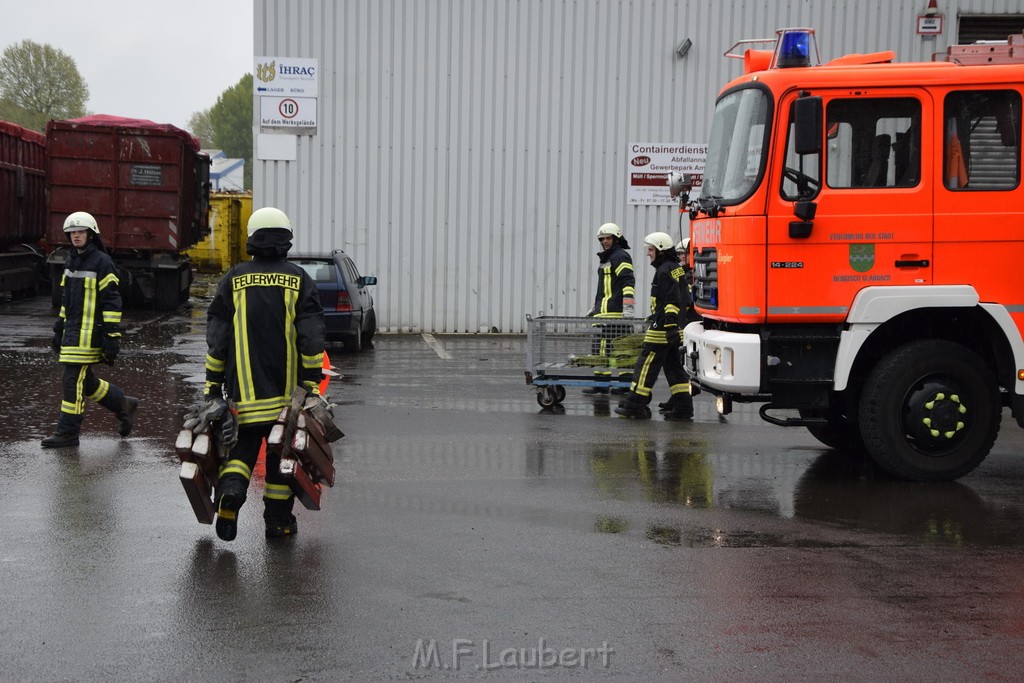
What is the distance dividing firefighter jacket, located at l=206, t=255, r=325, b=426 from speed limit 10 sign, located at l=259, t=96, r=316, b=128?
44.9 ft

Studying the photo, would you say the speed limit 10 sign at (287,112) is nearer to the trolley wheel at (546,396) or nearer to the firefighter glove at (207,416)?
the trolley wheel at (546,396)

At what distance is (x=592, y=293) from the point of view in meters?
20.7

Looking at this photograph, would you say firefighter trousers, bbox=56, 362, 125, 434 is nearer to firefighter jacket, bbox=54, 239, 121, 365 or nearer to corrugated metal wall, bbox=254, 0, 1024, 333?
firefighter jacket, bbox=54, 239, 121, 365

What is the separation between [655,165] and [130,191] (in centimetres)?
987

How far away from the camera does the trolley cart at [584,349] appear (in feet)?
38.3

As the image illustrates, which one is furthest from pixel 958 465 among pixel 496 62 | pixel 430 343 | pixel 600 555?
pixel 496 62

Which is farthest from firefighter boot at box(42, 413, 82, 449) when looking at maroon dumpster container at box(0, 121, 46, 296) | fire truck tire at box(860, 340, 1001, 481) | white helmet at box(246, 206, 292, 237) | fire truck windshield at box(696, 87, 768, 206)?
maroon dumpster container at box(0, 121, 46, 296)

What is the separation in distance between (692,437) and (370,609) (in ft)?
17.8

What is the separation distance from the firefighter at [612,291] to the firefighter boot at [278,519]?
18.3ft

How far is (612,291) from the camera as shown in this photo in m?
12.2

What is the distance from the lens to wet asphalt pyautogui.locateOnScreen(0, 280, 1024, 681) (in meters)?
4.79

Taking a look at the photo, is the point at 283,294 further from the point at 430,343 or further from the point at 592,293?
the point at 592,293

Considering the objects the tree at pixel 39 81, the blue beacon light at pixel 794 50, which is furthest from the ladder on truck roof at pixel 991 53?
the tree at pixel 39 81

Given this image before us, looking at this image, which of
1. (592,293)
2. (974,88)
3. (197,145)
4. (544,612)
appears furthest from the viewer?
(197,145)
